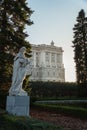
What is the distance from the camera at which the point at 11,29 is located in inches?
856

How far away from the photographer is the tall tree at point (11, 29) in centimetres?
2020

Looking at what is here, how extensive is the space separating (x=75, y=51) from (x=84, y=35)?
8.75ft

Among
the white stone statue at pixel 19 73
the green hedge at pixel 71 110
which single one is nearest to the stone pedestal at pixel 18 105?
the white stone statue at pixel 19 73

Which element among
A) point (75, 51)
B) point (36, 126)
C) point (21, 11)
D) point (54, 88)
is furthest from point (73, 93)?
point (36, 126)

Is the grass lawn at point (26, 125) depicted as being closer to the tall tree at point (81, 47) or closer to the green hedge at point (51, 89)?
the tall tree at point (81, 47)

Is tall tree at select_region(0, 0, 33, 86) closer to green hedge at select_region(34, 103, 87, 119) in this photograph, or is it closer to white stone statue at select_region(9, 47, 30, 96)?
green hedge at select_region(34, 103, 87, 119)

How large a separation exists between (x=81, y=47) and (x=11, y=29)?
19.3m

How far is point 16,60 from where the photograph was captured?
509 inches

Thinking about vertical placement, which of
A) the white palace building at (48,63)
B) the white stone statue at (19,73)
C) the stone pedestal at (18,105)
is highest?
the white palace building at (48,63)

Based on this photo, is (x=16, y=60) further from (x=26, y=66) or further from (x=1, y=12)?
(x=1, y=12)

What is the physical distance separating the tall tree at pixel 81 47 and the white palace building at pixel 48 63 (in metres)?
49.1

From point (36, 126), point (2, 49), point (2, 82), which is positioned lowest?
point (36, 126)

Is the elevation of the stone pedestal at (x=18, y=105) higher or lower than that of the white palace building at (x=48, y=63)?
lower

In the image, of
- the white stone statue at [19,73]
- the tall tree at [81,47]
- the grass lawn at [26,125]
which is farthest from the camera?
the tall tree at [81,47]
